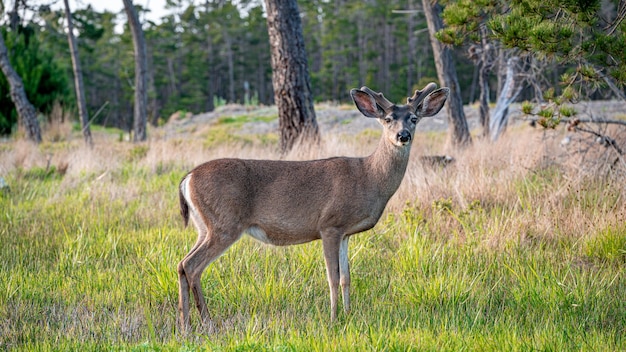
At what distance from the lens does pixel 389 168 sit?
445 centimetres

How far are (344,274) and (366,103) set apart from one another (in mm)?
1250

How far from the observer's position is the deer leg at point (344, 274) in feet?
14.0

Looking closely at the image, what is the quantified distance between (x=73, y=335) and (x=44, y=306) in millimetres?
716

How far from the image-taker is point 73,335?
362 centimetres

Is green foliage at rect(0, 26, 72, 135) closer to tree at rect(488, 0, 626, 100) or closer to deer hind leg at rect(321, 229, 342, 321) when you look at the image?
deer hind leg at rect(321, 229, 342, 321)

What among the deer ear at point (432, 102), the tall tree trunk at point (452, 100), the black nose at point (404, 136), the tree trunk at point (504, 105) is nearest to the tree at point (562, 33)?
the deer ear at point (432, 102)

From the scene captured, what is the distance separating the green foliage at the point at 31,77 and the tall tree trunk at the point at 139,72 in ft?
19.1

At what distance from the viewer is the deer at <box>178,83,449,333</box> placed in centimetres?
411

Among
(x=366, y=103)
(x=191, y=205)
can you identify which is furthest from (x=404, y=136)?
(x=191, y=205)

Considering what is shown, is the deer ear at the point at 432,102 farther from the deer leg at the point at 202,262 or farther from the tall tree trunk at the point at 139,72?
the tall tree trunk at the point at 139,72

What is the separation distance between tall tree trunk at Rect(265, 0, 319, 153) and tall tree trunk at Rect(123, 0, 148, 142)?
5834 mm

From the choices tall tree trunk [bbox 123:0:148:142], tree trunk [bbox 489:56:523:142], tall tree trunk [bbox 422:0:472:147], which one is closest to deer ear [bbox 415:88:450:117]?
tall tree trunk [bbox 422:0:472:147]

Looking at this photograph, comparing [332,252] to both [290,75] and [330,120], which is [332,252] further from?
[330,120]

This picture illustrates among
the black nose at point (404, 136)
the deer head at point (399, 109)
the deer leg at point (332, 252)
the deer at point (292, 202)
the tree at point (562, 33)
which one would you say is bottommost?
the deer leg at point (332, 252)
